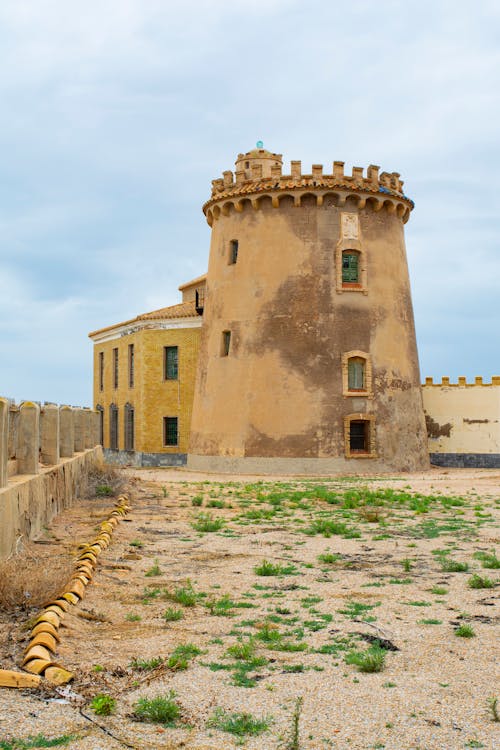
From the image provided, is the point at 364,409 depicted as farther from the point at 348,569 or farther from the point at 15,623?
the point at 15,623

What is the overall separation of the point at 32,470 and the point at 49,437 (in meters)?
2.99

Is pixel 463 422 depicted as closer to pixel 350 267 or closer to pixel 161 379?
pixel 350 267

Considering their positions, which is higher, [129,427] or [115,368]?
[115,368]

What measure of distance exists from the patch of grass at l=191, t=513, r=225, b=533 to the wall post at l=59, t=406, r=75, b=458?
14.8 ft

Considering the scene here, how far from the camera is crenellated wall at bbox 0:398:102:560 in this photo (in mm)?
10328

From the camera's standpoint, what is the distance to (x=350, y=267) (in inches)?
1231

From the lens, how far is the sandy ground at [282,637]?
5.09 meters

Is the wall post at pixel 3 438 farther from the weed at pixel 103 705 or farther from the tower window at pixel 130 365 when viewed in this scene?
the tower window at pixel 130 365

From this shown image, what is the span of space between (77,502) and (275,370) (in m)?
13.5

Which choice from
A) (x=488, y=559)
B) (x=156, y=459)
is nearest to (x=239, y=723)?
(x=488, y=559)

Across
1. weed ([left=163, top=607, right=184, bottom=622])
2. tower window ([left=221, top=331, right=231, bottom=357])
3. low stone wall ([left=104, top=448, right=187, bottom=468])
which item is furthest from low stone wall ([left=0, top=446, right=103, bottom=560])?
low stone wall ([left=104, top=448, right=187, bottom=468])

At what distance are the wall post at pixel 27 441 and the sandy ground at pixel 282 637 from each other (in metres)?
1.26

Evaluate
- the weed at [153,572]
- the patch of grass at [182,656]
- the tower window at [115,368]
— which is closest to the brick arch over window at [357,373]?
the tower window at [115,368]

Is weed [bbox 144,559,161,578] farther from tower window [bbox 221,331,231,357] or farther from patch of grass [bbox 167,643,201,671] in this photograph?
tower window [bbox 221,331,231,357]
